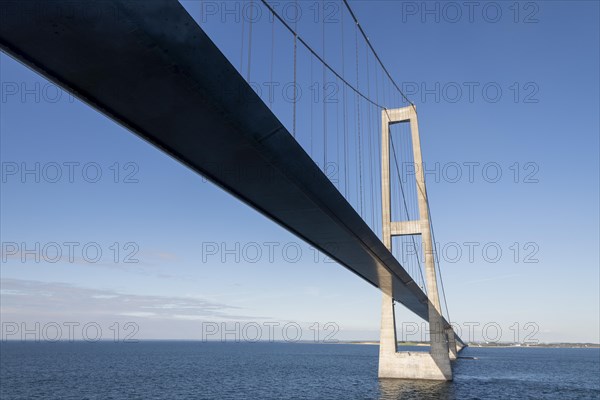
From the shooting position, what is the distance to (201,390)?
3950 cm

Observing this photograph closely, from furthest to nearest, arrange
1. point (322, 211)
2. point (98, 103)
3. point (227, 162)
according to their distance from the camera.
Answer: point (322, 211) < point (227, 162) < point (98, 103)

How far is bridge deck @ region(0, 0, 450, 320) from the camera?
5211mm

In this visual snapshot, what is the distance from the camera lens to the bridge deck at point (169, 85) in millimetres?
5211

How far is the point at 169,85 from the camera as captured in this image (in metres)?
6.54

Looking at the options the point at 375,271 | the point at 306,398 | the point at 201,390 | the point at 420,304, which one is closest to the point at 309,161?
the point at 375,271

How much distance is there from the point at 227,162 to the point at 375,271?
54.5 ft

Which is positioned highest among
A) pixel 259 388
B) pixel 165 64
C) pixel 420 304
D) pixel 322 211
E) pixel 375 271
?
pixel 165 64

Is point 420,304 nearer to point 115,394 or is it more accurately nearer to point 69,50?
point 115,394

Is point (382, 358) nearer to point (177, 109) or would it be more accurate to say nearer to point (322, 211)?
point (322, 211)

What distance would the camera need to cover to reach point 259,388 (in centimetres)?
4084

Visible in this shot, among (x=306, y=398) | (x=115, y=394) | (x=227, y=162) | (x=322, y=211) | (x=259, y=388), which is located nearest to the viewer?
(x=227, y=162)

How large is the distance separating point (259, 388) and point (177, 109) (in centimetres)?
3864

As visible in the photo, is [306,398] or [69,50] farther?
[306,398]

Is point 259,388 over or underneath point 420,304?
underneath
